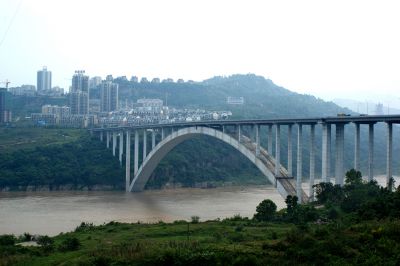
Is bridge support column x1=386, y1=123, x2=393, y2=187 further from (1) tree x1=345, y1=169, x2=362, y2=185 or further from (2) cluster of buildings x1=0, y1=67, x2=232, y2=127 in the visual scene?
(2) cluster of buildings x1=0, y1=67, x2=232, y2=127

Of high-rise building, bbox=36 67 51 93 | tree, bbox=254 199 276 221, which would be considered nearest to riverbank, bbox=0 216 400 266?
tree, bbox=254 199 276 221

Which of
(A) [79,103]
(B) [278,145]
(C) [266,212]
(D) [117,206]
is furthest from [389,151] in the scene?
(A) [79,103]

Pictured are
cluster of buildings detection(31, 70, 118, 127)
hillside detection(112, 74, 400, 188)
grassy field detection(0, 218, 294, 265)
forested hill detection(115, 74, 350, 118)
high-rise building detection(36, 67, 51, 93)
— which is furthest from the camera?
high-rise building detection(36, 67, 51, 93)

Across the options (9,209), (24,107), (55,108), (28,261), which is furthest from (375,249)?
(24,107)

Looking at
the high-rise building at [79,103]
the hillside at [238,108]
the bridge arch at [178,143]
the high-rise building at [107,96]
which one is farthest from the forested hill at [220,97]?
the bridge arch at [178,143]

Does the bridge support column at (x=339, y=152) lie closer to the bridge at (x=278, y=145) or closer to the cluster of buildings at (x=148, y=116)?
the bridge at (x=278, y=145)

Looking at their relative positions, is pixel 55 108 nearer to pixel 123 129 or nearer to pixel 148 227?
pixel 123 129

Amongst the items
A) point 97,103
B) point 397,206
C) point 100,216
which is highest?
point 97,103
